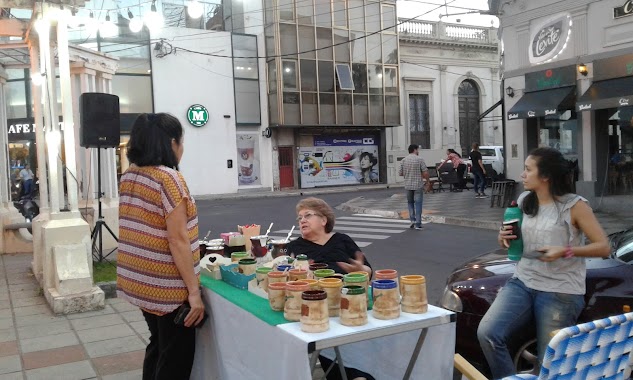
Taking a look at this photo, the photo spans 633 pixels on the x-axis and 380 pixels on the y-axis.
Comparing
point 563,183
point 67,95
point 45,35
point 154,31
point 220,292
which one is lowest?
point 220,292

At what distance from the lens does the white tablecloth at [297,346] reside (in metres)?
2.57

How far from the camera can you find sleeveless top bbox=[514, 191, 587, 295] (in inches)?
130

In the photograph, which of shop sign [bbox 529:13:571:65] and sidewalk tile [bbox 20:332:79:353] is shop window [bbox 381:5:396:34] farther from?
sidewalk tile [bbox 20:332:79:353]

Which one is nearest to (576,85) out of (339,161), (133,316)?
(133,316)

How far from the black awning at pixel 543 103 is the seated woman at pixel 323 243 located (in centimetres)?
1149

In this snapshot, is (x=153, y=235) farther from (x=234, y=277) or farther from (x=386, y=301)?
(x=386, y=301)

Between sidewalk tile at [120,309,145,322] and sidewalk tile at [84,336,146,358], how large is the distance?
0.60 m

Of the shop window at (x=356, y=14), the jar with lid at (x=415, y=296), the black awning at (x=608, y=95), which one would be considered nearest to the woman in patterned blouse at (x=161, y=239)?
the jar with lid at (x=415, y=296)

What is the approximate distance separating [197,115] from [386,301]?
2613cm

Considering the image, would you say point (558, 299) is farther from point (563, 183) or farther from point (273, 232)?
point (273, 232)

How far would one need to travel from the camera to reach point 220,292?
3354 mm

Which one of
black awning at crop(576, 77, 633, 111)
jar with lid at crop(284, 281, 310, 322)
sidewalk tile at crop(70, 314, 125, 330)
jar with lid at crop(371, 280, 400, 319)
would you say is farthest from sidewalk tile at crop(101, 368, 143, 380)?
black awning at crop(576, 77, 633, 111)

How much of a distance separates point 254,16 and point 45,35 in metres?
23.1

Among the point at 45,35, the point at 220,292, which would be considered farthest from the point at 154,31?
the point at 220,292
